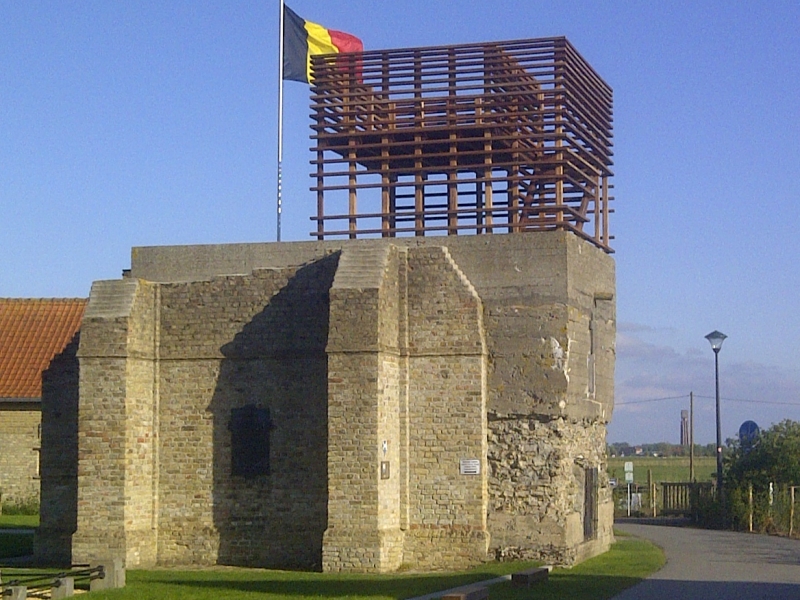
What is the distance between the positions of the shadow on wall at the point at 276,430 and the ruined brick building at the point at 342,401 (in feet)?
0.12

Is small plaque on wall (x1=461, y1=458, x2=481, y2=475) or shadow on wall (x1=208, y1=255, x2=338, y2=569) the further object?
shadow on wall (x1=208, y1=255, x2=338, y2=569)

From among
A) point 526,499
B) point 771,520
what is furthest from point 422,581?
point 771,520

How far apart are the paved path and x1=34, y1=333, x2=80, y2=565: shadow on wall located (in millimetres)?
10436

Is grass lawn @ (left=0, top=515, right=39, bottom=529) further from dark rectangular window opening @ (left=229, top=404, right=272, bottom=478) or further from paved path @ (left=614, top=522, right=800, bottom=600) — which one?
paved path @ (left=614, top=522, right=800, bottom=600)

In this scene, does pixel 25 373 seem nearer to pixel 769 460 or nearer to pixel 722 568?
pixel 769 460

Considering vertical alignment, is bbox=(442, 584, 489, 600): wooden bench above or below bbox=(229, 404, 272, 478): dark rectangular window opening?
below

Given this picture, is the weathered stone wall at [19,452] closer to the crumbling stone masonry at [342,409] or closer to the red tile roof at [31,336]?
the red tile roof at [31,336]

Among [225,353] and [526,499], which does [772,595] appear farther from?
[225,353]

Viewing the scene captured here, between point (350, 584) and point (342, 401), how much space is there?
3205 mm

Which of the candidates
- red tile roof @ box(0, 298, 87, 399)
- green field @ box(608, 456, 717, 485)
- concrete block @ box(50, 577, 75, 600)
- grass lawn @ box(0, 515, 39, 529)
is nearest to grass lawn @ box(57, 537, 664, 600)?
concrete block @ box(50, 577, 75, 600)

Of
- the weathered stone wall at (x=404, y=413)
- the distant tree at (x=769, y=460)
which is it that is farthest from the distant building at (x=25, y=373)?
the distant tree at (x=769, y=460)

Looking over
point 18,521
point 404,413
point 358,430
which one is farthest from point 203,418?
point 18,521

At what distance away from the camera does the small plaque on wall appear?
2120 cm

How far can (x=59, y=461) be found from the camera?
23.1m
